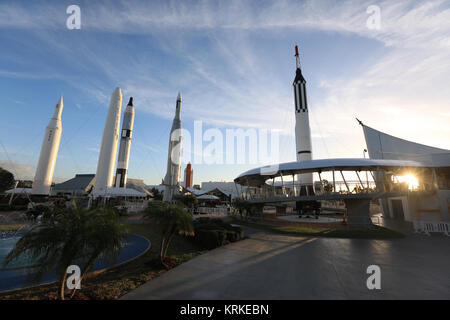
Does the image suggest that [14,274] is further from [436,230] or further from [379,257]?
[436,230]

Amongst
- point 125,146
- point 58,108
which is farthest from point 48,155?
point 125,146

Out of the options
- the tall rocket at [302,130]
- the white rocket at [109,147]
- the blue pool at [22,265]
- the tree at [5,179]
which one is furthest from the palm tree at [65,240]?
the tree at [5,179]

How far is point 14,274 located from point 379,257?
1560 centimetres

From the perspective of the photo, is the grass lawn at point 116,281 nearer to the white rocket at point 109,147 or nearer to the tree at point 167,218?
the tree at point 167,218

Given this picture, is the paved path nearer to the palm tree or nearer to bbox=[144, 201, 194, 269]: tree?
bbox=[144, 201, 194, 269]: tree

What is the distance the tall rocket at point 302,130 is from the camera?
32.2 metres

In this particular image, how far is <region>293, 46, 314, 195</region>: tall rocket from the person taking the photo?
3225 cm

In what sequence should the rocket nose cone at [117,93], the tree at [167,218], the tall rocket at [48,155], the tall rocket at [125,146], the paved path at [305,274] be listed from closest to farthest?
the paved path at [305,274], the tree at [167,218], the tall rocket at [48,155], the rocket nose cone at [117,93], the tall rocket at [125,146]

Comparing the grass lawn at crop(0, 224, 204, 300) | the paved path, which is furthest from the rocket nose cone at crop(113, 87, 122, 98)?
the paved path

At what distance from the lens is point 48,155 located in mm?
37875

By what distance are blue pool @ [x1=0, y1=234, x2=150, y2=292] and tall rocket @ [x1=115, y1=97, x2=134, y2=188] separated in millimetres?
27169

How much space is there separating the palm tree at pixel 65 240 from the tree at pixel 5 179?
64.4 m
